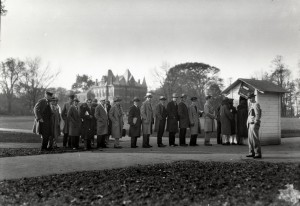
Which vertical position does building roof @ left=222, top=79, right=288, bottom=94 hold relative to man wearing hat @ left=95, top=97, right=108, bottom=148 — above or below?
above

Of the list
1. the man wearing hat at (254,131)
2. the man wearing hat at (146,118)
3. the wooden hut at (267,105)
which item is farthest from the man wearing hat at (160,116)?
the man wearing hat at (254,131)

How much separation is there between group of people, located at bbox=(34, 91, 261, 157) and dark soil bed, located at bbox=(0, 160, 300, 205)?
496cm

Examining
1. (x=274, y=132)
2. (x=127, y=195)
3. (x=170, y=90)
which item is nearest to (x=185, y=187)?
(x=127, y=195)

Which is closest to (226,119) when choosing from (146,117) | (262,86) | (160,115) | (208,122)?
(208,122)

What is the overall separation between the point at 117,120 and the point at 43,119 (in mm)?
3066

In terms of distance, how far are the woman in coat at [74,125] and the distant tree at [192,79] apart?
4181 cm

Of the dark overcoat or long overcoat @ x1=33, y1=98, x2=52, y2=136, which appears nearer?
long overcoat @ x1=33, y1=98, x2=52, y2=136

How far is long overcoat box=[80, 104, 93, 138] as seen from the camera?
1259cm

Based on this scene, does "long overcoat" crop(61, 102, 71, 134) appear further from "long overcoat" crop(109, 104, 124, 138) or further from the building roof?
the building roof

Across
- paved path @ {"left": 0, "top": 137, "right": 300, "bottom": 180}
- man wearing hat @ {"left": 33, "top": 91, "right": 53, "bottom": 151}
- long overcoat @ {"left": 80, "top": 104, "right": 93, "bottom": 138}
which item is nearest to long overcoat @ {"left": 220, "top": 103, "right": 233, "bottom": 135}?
paved path @ {"left": 0, "top": 137, "right": 300, "bottom": 180}

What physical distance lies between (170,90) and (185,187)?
161 feet

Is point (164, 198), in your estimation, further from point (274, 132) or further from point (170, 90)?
point (170, 90)

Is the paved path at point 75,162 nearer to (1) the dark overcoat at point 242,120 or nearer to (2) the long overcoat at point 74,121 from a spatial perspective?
(2) the long overcoat at point 74,121

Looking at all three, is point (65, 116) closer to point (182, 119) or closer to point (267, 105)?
point (182, 119)
